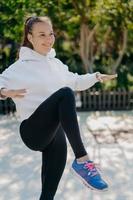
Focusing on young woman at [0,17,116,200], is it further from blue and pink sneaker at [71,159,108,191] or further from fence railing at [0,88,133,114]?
fence railing at [0,88,133,114]

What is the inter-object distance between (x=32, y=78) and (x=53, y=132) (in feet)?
1.26

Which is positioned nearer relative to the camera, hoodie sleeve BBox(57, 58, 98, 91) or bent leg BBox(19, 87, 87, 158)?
bent leg BBox(19, 87, 87, 158)

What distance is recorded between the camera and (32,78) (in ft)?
9.15

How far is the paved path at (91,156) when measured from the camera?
4.20 metres

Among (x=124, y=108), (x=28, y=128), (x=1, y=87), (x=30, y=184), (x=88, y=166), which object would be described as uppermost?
(x=1, y=87)

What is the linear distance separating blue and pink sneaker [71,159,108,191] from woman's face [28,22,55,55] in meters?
0.83

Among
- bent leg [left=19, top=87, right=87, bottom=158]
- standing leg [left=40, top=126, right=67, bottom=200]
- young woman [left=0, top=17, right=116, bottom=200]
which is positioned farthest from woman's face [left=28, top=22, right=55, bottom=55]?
standing leg [left=40, top=126, right=67, bottom=200]

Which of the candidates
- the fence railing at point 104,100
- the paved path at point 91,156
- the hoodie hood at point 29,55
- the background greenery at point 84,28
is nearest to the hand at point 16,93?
the hoodie hood at point 29,55

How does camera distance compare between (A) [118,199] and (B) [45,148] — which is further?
(A) [118,199]

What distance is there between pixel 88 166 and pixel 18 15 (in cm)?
520

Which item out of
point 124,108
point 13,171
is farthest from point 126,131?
point 13,171

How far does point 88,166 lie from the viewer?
2787 mm

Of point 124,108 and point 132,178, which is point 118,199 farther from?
point 124,108

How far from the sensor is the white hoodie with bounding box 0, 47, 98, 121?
9.12ft
